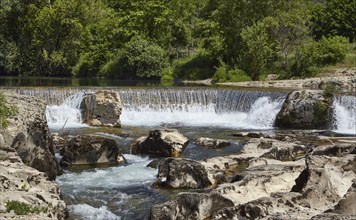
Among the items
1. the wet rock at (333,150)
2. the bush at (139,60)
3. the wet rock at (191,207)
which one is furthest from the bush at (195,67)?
the wet rock at (191,207)

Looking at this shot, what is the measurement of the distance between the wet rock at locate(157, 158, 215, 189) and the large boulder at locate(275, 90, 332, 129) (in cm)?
1210

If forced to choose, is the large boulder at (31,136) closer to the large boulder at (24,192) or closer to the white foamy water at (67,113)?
the large boulder at (24,192)

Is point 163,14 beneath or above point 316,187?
above

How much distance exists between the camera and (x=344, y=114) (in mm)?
23078

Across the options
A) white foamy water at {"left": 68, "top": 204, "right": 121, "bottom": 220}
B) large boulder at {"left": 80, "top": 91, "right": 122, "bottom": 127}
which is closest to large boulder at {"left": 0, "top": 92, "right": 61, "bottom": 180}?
white foamy water at {"left": 68, "top": 204, "right": 121, "bottom": 220}

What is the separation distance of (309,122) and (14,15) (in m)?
41.1

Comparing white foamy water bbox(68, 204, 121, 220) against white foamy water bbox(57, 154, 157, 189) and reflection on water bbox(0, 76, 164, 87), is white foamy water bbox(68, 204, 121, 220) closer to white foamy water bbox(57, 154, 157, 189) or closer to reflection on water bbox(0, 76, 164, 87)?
white foamy water bbox(57, 154, 157, 189)

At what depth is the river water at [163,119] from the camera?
12648mm

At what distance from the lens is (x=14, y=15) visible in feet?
181

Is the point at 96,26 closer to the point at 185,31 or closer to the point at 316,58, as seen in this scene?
the point at 185,31

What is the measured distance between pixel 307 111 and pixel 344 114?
63.9 inches

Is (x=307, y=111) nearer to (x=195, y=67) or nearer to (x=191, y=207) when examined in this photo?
(x=191, y=207)

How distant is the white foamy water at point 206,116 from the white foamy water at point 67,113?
7.17 feet

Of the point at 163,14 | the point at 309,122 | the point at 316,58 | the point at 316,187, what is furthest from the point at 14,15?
the point at 316,187
